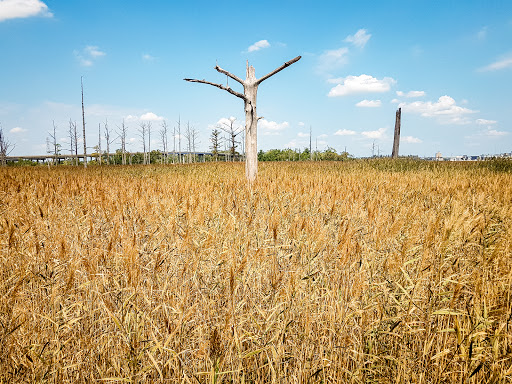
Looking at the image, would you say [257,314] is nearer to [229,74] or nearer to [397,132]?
[229,74]

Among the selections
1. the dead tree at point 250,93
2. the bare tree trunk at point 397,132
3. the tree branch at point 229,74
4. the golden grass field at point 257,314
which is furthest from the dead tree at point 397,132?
the golden grass field at point 257,314

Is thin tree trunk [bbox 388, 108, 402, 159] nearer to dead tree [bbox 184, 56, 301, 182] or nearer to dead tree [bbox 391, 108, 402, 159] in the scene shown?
dead tree [bbox 391, 108, 402, 159]

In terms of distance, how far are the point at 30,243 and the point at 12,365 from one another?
1.44m

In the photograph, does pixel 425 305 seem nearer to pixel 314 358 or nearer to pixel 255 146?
pixel 314 358

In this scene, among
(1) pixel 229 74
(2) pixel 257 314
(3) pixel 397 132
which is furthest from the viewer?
(3) pixel 397 132

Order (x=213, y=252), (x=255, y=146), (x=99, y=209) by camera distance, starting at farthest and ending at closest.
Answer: (x=255, y=146) < (x=99, y=209) < (x=213, y=252)

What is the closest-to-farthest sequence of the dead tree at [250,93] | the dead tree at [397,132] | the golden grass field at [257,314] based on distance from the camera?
the golden grass field at [257,314]
the dead tree at [250,93]
the dead tree at [397,132]

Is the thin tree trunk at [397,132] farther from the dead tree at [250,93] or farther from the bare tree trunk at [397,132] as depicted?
the dead tree at [250,93]

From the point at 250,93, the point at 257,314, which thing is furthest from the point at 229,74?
the point at 257,314

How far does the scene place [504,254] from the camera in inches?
89.0

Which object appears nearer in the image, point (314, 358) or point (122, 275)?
point (314, 358)

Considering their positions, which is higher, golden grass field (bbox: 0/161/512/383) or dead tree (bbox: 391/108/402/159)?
dead tree (bbox: 391/108/402/159)

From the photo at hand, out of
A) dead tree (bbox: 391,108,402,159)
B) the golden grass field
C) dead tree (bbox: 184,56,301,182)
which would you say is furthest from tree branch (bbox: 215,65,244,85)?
dead tree (bbox: 391,108,402,159)

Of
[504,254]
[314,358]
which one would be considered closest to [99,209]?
[314,358]
